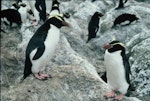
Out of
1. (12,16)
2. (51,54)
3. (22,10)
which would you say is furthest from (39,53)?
(22,10)

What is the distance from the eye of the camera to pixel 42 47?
6.39 m

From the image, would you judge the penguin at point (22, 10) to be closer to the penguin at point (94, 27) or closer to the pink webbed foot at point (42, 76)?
the penguin at point (94, 27)

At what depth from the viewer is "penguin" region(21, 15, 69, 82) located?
252 inches

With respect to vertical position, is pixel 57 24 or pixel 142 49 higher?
pixel 57 24

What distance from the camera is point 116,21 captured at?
11625mm

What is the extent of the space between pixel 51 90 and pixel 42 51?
2.06 feet

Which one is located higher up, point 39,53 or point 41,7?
point 41,7

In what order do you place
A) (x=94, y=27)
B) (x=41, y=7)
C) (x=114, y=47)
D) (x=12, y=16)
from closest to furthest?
(x=114, y=47) → (x=41, y=7) → (x=12, y=16) → (x=94, y=27)

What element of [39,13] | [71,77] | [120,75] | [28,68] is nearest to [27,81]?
[28,68]

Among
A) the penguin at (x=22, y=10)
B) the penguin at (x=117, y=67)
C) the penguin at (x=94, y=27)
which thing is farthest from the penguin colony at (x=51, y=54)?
Answer: the penguin at (x=22, y=10)

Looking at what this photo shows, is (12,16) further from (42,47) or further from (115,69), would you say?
(115,69)

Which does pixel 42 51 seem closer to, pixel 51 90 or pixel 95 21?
pixel 51 90

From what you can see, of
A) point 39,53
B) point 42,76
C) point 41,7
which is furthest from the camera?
Result: point 41,7

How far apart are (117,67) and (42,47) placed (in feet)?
3.94
